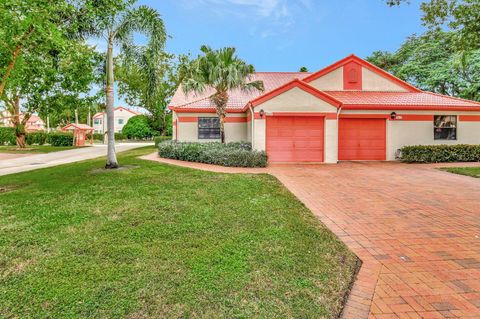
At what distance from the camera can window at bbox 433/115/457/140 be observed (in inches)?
665

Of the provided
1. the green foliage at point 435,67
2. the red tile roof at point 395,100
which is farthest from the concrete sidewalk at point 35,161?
the green foliage at point 435,67

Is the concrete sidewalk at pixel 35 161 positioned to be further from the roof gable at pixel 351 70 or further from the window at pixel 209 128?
the roof gable at pixel 351 70

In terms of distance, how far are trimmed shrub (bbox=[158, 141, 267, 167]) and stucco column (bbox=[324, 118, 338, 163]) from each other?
147 inches

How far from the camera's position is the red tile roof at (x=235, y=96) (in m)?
18.2

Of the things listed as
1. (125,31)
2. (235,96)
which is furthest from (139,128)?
(125,31)

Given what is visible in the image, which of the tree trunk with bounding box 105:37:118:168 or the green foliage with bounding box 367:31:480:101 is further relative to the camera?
the green foliage with bounding box 367:31:480:101

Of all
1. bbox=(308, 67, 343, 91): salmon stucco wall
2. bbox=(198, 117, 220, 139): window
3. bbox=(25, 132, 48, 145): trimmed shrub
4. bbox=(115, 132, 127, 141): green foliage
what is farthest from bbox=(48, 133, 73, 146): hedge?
bbox=(308, 67, 343, 91): salmon stucco wall

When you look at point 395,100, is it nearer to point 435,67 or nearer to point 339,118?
point 339,118

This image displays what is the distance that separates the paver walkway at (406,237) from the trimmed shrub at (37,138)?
39.3 metres

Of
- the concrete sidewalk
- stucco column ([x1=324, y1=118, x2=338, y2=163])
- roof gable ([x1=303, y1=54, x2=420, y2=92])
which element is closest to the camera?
the concrete sidewalk

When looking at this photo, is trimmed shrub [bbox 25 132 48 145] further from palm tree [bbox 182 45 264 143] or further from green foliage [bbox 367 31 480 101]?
green foliage [bbox 367 31 480 101]

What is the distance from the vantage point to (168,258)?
4168 mm

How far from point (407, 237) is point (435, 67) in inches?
1146

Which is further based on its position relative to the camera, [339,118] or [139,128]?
[139,128]
